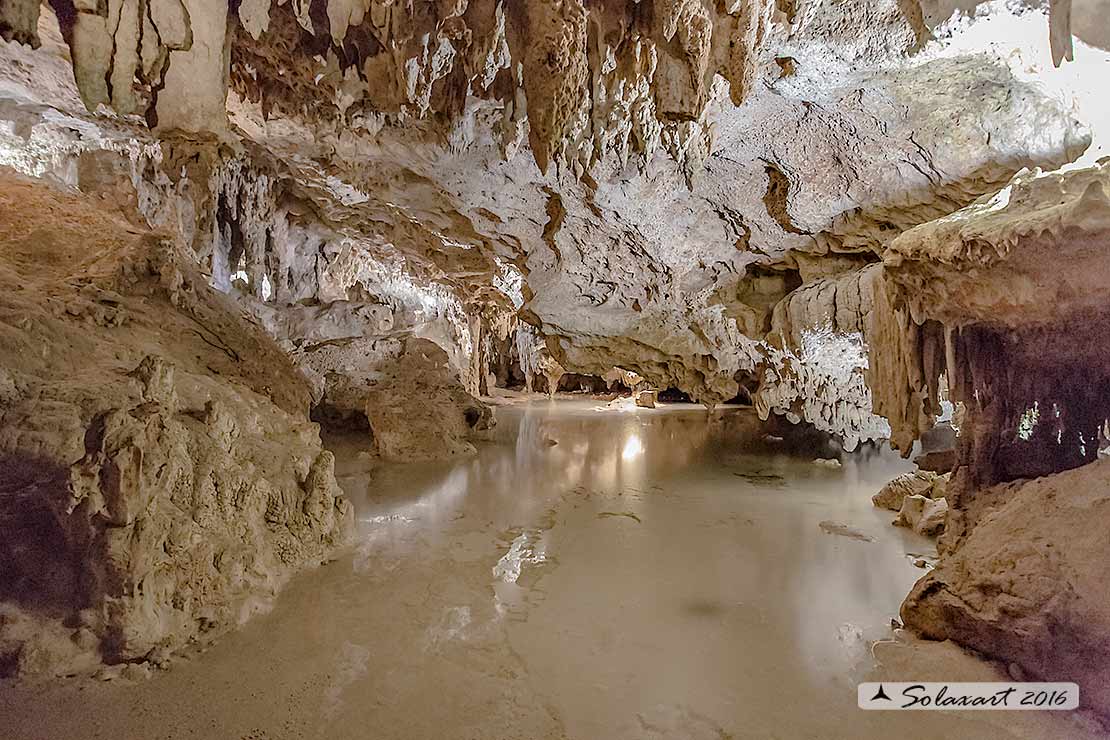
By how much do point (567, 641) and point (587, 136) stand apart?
209 inches

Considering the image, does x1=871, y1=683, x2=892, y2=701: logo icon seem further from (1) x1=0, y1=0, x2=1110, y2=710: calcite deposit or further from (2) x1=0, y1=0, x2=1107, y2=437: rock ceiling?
(2) x1=0, y1=0, x2=1107, y2=437: rock ceiling

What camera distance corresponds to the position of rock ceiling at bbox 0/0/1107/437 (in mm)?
5340

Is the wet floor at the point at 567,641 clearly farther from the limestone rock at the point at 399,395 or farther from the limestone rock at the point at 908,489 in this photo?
the limestone rock at the point at 399,395

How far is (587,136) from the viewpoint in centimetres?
673

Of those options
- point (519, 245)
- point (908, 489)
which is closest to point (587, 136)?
point (519, 245)

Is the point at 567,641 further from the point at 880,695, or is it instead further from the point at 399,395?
the point at 399,395

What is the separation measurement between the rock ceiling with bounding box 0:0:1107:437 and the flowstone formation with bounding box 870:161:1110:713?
8.37 ft

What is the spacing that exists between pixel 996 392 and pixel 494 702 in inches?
167

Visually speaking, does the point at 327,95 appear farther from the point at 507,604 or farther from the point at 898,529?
the point at 898,529

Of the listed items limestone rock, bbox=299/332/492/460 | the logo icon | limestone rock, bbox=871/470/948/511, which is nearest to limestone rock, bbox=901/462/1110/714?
the logo icon

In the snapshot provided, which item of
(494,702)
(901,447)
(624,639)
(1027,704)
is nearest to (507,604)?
(624,639)

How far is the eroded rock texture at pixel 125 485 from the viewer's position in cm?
337

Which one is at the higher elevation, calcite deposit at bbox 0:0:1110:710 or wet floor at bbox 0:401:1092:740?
calcite deposit at bbox 0:0:1110:710

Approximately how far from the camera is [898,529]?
6617 mm
